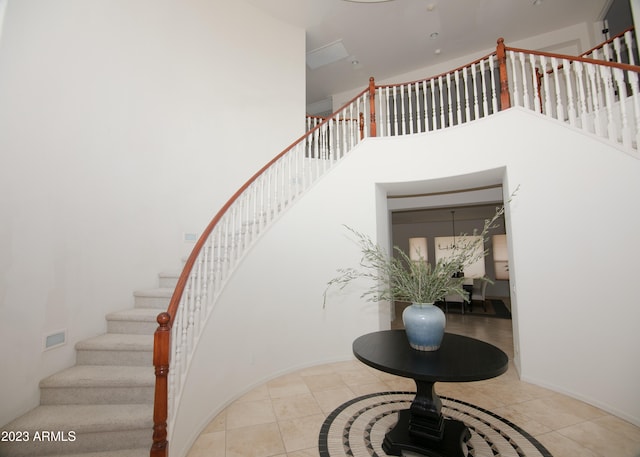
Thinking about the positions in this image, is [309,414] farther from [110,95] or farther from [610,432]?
[110,95]

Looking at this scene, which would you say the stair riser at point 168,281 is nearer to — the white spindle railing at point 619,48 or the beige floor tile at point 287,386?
the beige floor tile at point 287,386

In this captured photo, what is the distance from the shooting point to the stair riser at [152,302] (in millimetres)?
3057

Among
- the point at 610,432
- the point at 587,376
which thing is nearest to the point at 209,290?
the point at 610,432

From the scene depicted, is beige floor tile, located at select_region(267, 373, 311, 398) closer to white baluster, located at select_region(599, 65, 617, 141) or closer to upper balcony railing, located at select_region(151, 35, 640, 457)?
upper balcony railing, located at select_region(151, 35, 640, 457)

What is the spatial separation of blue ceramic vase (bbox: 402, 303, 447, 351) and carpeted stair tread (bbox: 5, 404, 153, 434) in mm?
1977

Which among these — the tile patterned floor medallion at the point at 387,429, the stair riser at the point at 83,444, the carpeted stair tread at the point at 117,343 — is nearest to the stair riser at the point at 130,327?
the carpeted stair tread at the point at 117,343

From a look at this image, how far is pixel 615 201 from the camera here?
2639 millimetres

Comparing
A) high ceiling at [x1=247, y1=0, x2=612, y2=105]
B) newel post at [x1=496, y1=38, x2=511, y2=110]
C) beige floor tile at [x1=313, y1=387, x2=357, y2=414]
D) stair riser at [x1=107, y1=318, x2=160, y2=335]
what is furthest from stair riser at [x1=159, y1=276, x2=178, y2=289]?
high ceiling at [x1=247, y1=0, x2=612, y2=105]

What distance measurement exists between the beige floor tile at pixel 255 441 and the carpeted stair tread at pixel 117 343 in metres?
1.02

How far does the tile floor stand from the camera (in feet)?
6.93

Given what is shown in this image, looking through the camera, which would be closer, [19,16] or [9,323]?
[9,323]

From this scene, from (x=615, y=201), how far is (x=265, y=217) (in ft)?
11.8

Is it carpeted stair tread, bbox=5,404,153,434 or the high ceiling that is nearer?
carpeted stair tread, bbox=5,404,153,434

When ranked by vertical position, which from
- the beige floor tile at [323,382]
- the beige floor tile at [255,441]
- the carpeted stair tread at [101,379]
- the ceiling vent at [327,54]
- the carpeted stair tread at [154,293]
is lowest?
the beige floor tile at [255,441]
